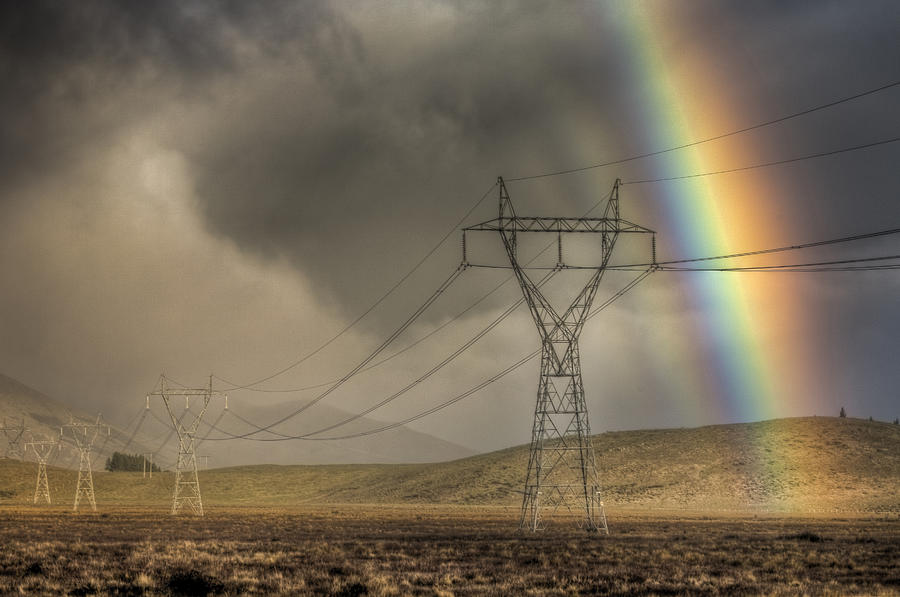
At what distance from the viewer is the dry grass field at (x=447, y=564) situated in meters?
26.8

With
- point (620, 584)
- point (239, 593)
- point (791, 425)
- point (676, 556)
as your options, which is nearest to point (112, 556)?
point (239, 593)

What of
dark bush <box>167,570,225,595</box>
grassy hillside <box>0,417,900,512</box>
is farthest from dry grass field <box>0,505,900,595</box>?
grassy hillside <box>0,417,900,512</box>

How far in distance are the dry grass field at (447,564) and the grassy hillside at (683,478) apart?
82.5m

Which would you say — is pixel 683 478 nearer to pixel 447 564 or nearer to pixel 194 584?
pixel 447 564

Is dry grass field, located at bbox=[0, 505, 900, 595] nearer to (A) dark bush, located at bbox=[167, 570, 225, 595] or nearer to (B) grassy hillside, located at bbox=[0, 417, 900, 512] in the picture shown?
(A) dark bush, located at bbox=[167, 570, 225, 595]

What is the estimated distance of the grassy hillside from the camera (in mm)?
134750

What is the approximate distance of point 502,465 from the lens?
180 meters

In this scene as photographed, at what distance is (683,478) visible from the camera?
149250 mm

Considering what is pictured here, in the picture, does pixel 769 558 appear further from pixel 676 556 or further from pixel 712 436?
pixel 712 436

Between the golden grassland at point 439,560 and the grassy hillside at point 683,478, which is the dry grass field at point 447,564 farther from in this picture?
the grassy hillside at point 683,478

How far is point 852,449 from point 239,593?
152 meters

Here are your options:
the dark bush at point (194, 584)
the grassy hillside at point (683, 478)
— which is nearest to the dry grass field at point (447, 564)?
the dark bush at point (194, 584)

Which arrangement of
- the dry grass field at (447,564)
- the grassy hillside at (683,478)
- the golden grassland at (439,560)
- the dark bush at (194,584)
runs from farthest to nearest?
the grassy hillside at (683,478) → the golden grassland at (439,560) → the dry grass field at (447,564) → the dark bush at (194,584)

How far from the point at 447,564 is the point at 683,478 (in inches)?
4862
